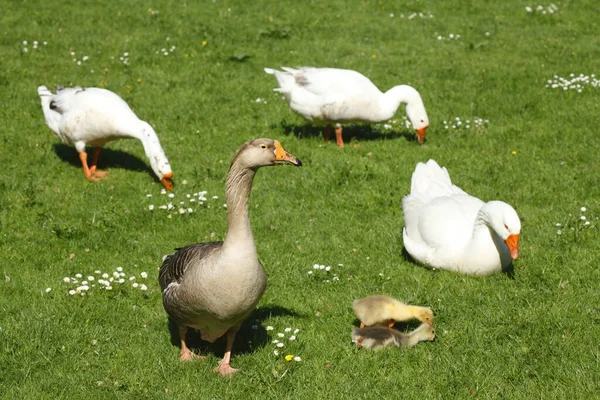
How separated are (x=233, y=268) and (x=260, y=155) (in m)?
0.90

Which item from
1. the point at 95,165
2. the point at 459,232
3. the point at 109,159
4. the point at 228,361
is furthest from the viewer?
the point at 109,159

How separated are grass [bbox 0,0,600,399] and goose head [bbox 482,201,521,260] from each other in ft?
1.65

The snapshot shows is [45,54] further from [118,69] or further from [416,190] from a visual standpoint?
[416,190]

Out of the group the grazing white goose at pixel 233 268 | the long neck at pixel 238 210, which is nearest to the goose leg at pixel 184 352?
the grazing white goose at pixel 233 268

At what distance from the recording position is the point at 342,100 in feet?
38.9

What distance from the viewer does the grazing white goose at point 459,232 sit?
299 inches

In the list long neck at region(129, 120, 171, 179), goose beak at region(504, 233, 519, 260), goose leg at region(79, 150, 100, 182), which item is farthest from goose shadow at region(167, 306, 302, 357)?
goose leg at region(79, 150, 100, 182)

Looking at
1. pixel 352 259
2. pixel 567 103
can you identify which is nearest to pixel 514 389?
pixel 352 259

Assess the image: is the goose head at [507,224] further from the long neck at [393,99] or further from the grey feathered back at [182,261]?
the long neck at [393,99]

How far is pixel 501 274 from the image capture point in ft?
26.2

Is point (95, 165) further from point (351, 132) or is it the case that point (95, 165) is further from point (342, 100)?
point (351, 132)

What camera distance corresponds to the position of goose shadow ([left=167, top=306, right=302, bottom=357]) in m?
6.93

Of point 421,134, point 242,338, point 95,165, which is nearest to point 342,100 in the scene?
point 421,134

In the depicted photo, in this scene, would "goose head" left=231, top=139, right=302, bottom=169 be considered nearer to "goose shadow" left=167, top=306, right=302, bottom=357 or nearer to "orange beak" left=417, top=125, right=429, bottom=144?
"goose shadow" left=167, top=306, right=302, bottom=357
